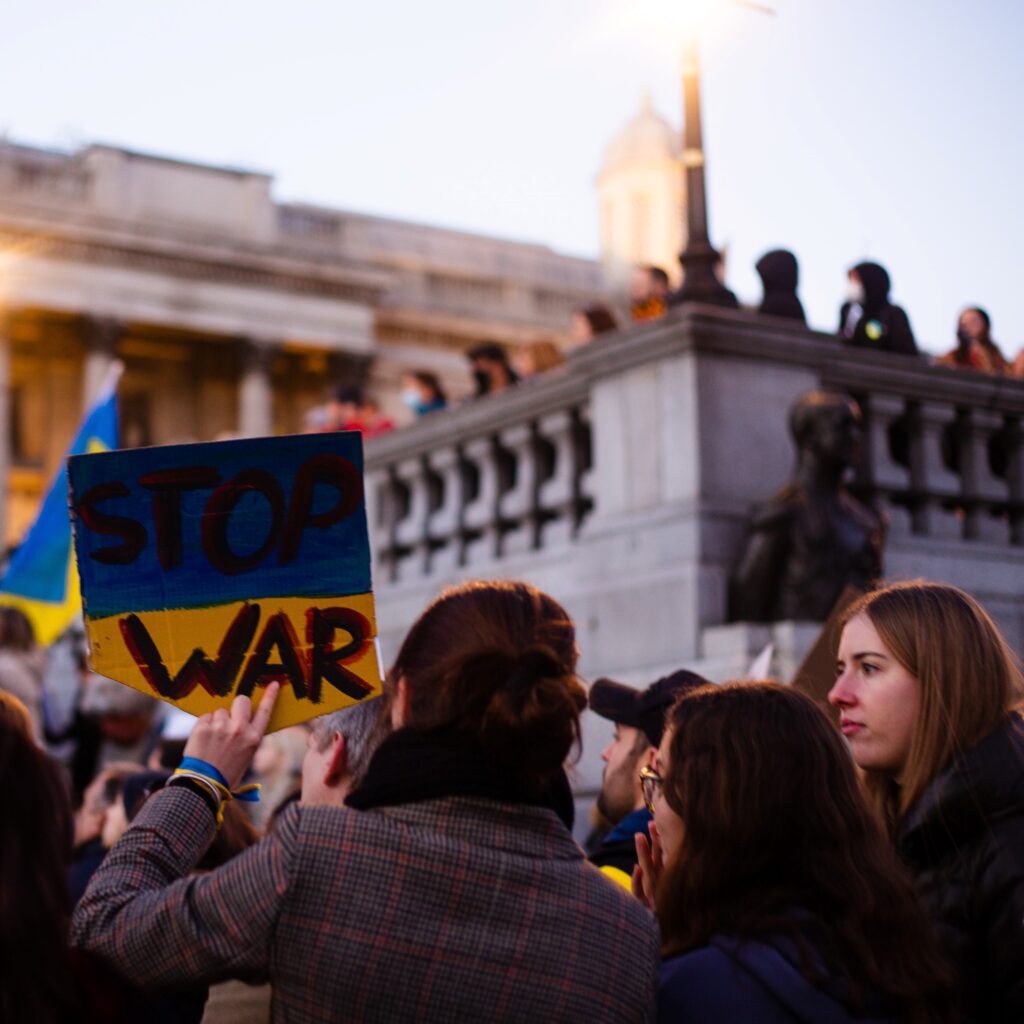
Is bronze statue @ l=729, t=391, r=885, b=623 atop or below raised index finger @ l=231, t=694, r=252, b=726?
atop

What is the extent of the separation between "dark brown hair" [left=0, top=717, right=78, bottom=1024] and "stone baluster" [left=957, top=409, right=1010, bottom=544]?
6926mm

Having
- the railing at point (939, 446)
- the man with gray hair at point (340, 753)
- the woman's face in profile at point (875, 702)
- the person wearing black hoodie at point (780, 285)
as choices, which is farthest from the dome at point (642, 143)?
the man with gray hair at point (340, 753)

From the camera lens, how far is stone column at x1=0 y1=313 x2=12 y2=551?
46.9 meters

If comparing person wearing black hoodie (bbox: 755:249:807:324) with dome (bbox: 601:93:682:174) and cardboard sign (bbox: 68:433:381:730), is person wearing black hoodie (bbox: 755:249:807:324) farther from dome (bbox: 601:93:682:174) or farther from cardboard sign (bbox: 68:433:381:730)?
dome (bbox: 601:93:682:174)

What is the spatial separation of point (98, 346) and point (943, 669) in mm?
47272

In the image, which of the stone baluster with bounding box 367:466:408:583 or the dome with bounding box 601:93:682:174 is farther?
the dome with bounding box 601:93:682:174

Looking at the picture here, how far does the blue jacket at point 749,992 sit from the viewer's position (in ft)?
9.35

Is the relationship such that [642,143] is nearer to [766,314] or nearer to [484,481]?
[484,481]

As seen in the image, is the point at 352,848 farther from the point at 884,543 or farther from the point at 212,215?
the point at 212,215

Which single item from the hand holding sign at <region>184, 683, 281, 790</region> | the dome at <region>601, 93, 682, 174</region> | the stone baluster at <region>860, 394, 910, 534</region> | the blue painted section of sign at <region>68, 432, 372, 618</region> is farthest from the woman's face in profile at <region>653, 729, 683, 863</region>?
the dome at <region>601, 93, 682, 174</region>

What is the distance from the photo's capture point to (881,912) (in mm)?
2980

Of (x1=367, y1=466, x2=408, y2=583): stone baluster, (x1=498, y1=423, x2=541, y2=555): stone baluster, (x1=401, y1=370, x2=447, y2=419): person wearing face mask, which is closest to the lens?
(x1=498, y1=423, x2=541, y2=555): stone baluster

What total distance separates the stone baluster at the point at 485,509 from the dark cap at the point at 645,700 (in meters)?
4.83

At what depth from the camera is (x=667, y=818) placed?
3.19m
